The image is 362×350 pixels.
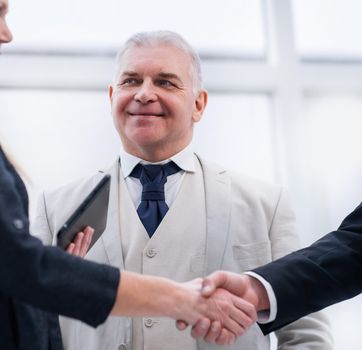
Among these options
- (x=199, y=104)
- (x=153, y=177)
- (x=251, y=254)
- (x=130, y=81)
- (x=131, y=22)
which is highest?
(x=131, y=22)

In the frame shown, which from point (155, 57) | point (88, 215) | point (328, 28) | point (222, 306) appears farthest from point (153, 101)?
point (328, 28)

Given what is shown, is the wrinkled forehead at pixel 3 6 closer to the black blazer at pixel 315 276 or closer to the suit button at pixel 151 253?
the suit button at pixel 151 253

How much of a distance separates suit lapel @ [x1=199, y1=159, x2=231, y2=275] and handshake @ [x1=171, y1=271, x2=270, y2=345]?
3.4 inches

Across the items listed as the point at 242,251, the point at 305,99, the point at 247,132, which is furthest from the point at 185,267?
the point at 305,99

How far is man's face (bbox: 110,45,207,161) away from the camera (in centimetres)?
170

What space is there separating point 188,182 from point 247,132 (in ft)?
3.43

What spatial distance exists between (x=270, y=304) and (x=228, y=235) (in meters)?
0.23

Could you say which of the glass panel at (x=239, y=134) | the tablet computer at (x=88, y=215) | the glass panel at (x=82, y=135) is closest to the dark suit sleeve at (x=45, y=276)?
the tablet computer at (x=88, y=215)

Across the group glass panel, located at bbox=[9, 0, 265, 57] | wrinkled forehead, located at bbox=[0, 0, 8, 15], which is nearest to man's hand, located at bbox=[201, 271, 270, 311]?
wrinkled forehead, located at bbox=[0, 0, 8, 15]

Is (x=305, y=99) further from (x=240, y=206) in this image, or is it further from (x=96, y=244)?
(x=96, y=244)

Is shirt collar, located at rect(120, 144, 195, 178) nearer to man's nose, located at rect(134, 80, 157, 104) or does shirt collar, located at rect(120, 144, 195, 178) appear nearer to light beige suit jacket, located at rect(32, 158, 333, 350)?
light beige suit jacket, located at rect(32, 158, 333, 350)

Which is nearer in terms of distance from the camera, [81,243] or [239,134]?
[81,243]

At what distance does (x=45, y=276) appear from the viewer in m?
1.02

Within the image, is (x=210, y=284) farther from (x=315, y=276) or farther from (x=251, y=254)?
(x=315, y=276)
